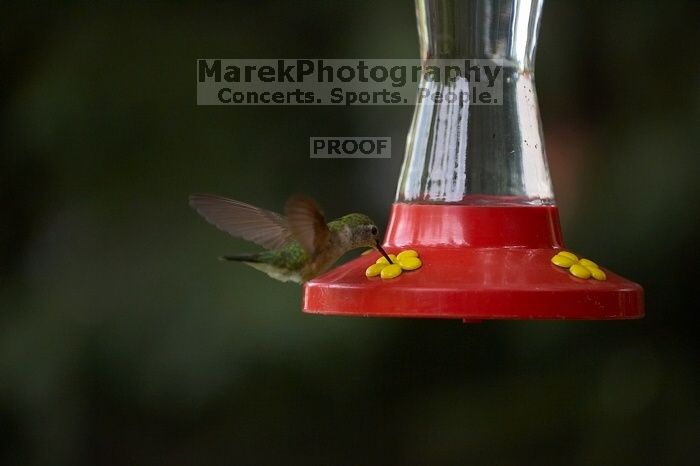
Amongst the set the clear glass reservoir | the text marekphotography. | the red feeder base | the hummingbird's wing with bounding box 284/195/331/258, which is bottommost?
the red feeder base

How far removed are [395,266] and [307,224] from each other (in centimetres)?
31

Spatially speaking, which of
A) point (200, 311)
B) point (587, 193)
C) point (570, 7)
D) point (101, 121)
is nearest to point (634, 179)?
point (587, 193)

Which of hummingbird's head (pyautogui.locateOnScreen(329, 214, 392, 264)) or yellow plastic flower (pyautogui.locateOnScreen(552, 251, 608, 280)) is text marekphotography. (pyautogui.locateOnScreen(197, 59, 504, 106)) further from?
yellow plastic flower (pyautogui.locateOnScreen(552, 251, 608, 280))

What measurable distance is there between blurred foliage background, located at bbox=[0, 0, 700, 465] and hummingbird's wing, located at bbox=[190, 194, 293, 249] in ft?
6.75

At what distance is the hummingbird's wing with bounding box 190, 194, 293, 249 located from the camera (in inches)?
116

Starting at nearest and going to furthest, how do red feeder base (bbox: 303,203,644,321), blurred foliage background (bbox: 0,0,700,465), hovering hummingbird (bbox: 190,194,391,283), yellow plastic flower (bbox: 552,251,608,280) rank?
red feeder base (bbox: 303,203,644,321), yellow plastic flower (bbox: 552,251,608,280), hovering hummingbird (bbox: 190,194,391,283), blurred foliage background (bbox: 0,0,700,465)

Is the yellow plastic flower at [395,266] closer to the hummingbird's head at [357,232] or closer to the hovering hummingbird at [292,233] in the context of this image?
the hovering hummingbird at [292,233]

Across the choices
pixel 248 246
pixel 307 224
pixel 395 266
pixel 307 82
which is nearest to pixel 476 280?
pixel 395 266

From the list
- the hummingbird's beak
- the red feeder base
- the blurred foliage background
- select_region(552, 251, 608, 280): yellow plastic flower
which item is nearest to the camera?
the red feeder base

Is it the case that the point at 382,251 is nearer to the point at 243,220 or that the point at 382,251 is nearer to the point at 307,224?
the point at 307,224

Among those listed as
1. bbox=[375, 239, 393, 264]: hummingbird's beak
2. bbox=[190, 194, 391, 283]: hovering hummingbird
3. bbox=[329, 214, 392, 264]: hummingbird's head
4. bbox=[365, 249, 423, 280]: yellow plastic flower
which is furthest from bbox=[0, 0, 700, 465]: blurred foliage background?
bbox=[365, 249, 423, 280]: yellow plastic flower

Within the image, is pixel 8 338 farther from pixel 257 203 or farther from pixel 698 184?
pixel 698 184

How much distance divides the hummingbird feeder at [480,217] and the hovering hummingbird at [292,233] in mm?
122

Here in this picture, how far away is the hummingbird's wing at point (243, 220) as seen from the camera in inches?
116
